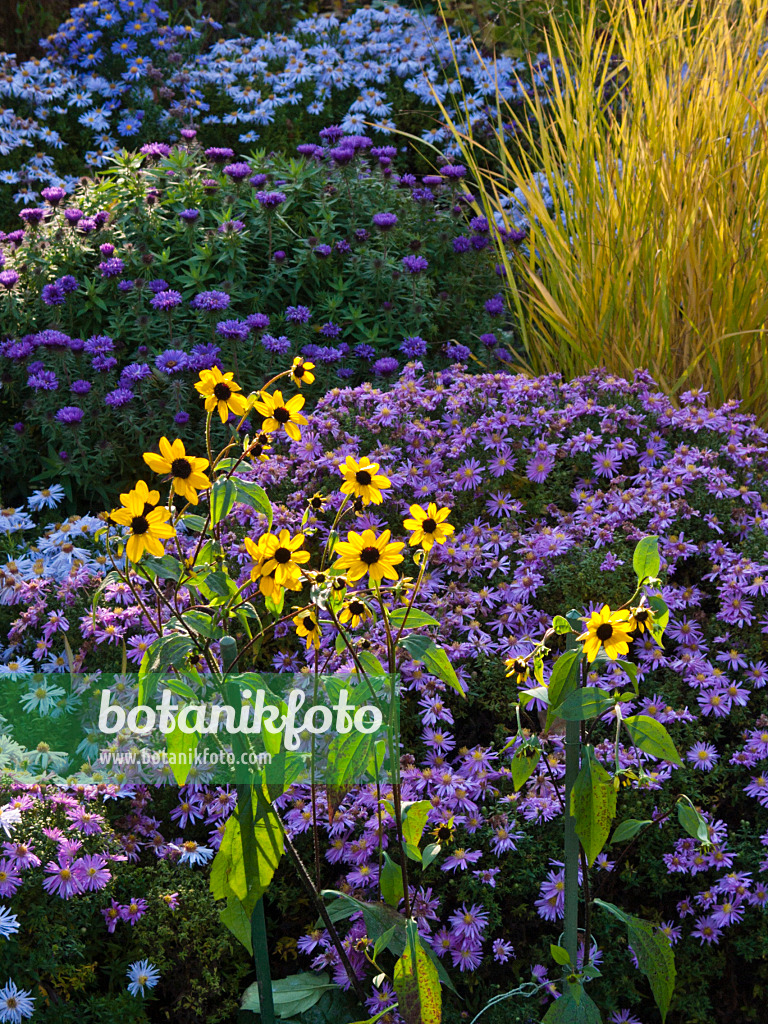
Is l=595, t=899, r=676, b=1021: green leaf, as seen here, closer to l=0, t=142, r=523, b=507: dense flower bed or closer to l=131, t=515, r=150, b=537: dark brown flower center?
l=131, t=515, r=150, b=537: dark brown flower center

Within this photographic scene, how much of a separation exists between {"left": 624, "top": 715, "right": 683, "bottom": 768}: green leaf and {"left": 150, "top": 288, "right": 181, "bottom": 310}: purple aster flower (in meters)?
2.68

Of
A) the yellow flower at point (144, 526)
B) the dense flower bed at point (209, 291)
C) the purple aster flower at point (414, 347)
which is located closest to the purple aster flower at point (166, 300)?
the dense flower bed at point (209, 291)

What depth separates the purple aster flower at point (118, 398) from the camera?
11.6 ft

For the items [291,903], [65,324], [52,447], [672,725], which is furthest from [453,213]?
[291,903]

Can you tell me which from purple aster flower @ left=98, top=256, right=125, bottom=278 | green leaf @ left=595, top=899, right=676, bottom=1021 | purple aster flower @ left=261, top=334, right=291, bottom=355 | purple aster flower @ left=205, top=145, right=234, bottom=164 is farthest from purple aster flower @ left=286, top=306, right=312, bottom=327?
green leaf @ left=595, top=899, right=676, bottom=1021

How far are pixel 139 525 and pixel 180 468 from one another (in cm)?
11

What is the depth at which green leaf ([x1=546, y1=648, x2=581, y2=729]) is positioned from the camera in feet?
4.94

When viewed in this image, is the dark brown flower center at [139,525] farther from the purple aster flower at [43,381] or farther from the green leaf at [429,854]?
the purple aster flower at [43,381]

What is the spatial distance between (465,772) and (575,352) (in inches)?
90.6

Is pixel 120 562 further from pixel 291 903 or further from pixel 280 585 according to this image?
pixel 280 585

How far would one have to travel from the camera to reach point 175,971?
6.53 feet

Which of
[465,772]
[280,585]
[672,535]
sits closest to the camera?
[280,585]

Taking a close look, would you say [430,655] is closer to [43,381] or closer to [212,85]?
[43,381]

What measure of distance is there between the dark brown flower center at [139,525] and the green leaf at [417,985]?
0.77 m
